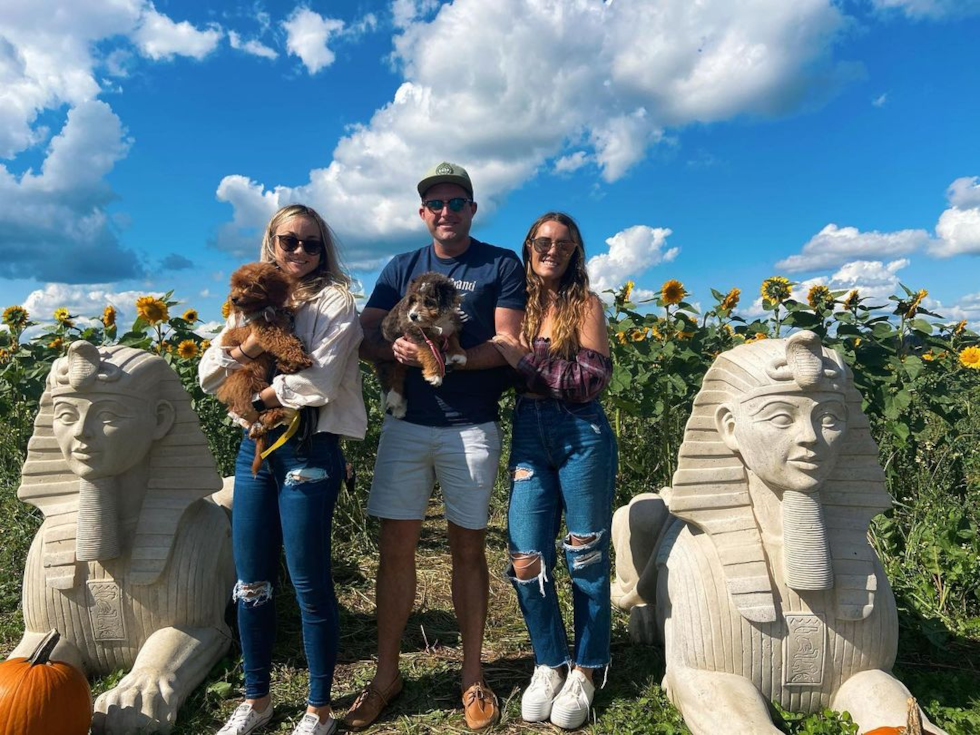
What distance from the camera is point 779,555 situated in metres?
2.78

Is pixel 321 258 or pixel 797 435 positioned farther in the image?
pixel 321 258

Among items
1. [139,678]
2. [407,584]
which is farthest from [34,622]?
[407,584]

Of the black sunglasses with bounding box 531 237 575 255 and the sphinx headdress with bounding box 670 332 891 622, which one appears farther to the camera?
the black sunglasses with bounding box 531 237 575 255

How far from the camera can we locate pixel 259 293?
274cm

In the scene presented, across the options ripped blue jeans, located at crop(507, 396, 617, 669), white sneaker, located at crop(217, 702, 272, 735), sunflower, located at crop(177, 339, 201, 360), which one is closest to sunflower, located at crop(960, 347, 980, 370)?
ripped blue jeans, located at crop(507, 396, 617, 669)

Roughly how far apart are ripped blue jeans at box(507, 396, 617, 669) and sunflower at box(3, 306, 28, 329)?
16.3 ft

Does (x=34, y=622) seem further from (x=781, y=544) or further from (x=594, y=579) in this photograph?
(x=781, y=544)

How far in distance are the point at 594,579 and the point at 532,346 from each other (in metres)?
1.09

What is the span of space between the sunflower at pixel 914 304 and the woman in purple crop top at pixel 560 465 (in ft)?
8.44

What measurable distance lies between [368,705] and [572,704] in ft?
3.06

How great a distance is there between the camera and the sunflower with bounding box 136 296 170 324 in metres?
4.99

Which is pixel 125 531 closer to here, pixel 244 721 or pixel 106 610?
pixel 106 610

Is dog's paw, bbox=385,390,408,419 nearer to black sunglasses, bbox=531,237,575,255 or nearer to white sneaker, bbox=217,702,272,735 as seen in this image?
black sunglasses, bbox=531,237,575,255

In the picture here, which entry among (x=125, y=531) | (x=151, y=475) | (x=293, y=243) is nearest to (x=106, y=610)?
(x=125, y=531)
